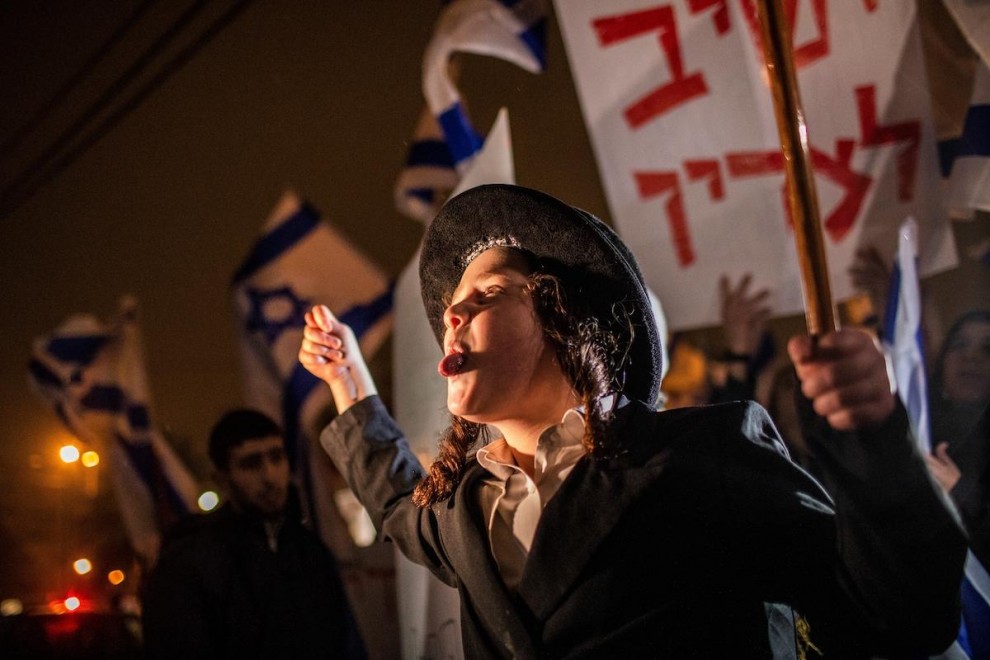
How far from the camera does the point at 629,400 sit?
6.35ft

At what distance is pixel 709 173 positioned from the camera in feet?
15.3

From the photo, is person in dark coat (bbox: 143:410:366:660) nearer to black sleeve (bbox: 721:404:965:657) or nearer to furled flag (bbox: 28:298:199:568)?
black sleeve (bbox: 721:404:965:657)

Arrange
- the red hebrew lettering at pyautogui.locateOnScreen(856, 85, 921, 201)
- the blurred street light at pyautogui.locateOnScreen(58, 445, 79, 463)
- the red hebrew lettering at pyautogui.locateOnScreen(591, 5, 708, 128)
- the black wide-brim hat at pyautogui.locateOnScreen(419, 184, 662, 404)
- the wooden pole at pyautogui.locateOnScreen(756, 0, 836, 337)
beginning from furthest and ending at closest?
1. the blurred street light at pyautogui.locateOnScreen(58, 445, 79, 463)
2. the red hebrew lettering at pyautogui.locateOnScreen(591, 5, 708, 128)
3. the red hebrew lettering at pyautogui.locateOnScreen(856, 85, 921, 201)
4. the black wide-brim hat at pyautogui.locateOnScreen(419, 184, 662, 404)
5. the wooden pole at pyautogui.locateOnScreen(756, 0, 836, 337)

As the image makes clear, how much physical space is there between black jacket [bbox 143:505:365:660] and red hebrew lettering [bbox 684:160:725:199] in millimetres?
2776

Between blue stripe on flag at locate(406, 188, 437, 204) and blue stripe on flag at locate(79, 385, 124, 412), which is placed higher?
blue stripe on flag at locate(406, 188, 437, 204)

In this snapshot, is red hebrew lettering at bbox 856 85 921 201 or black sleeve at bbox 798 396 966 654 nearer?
black sleeve at bbox 798 396 966 654

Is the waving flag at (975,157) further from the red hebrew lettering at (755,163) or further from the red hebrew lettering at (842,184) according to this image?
the red hebrew lettering at (755,163)

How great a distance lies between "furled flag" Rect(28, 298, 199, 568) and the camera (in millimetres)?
7188

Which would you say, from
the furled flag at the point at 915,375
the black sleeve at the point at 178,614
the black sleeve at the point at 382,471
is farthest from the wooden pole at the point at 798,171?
the black sleeve at the point at 178,614

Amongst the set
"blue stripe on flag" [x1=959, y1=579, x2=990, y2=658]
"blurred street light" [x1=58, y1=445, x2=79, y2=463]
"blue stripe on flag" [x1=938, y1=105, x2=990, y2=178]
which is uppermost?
"blue stripe on flag" [x1=938, y1=105, x2=990, y2=178]

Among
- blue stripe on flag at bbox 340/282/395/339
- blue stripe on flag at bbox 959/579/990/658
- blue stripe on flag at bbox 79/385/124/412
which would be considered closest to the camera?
blue stripe on flag at bbox 959/579/990/658

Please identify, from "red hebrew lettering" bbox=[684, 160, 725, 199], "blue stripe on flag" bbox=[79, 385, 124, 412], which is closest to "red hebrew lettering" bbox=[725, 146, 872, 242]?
"red hebrew lettering" bbox=[684, 160, 725, 199]

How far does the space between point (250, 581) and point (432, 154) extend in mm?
2670

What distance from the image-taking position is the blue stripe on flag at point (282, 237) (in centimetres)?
550
